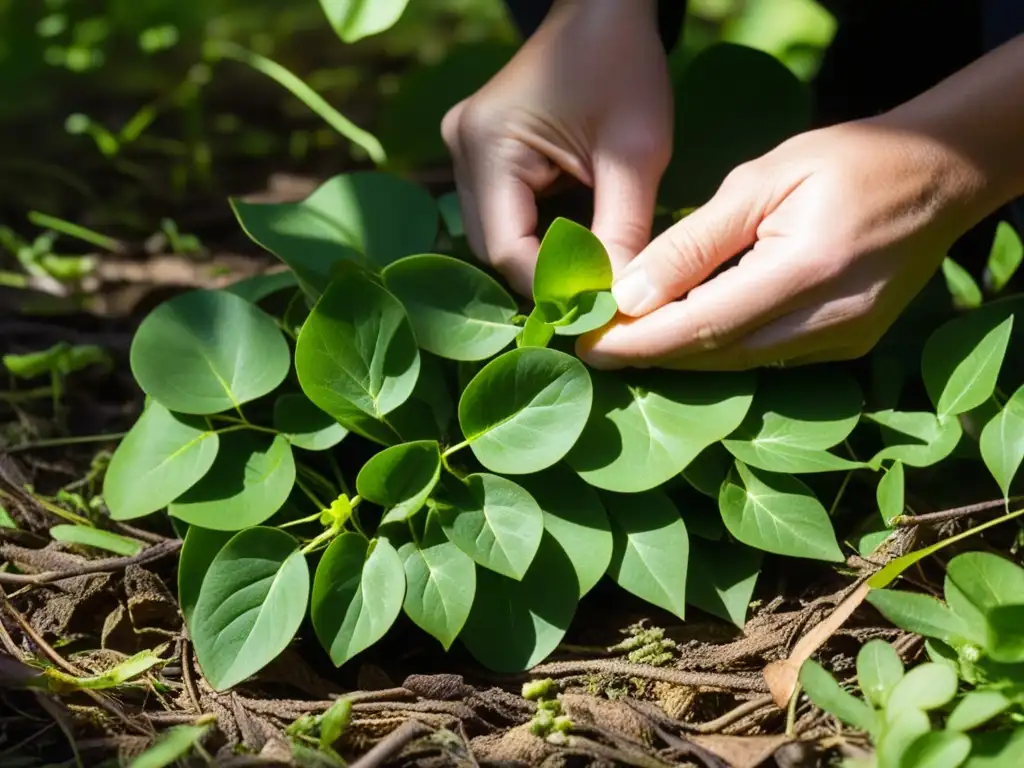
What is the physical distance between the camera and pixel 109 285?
1.42 metres

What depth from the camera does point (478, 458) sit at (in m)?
0.83

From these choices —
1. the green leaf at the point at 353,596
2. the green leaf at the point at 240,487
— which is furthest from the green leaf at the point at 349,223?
the green leaf at the point at 353,596

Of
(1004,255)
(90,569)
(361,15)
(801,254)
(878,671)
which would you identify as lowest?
(90,569)

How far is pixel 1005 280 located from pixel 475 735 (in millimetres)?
766

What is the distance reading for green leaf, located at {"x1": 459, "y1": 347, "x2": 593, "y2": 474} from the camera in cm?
81

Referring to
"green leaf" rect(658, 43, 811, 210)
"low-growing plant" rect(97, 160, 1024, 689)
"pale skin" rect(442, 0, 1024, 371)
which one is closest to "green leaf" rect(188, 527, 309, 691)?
"low-growing plant" rect(97, 160, 1024, 689)

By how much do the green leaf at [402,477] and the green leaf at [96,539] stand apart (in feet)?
0.83

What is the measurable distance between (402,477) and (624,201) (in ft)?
1.07

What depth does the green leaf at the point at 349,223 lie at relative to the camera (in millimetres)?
962

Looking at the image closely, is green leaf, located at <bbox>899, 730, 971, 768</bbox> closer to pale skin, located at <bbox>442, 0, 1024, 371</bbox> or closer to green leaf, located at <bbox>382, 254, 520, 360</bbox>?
pale skin, located at <bbox>442, 0, 1024, 371</bbox>

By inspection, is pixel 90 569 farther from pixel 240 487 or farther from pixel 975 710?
pixel 975 710

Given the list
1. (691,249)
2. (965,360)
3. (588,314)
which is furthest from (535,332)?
(965,360)

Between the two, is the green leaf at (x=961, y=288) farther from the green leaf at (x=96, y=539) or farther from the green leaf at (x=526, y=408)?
the green leaf at (x=96, y=539)

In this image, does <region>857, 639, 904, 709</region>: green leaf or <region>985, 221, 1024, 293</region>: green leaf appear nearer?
<region>857, 639, 904, 709</region>: green leaf
